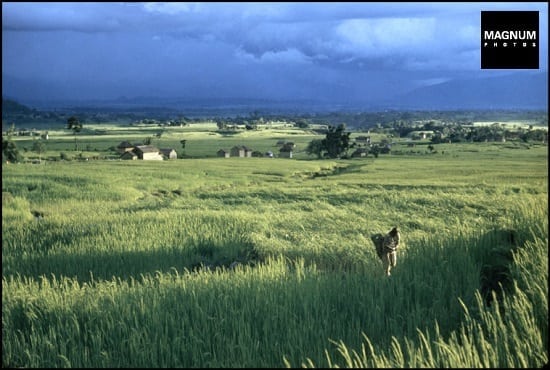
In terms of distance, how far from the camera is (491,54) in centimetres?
525

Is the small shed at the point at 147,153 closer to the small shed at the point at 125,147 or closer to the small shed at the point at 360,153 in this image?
the small shed at the point at 125,147

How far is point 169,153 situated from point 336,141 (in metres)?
19.5

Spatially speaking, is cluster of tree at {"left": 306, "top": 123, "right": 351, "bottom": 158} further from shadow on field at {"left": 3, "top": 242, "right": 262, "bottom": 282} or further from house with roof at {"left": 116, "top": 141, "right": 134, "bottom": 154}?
shadow on field at {"left": 3, "top": 242, "right": 262, "bottom": 282}

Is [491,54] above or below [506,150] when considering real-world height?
above

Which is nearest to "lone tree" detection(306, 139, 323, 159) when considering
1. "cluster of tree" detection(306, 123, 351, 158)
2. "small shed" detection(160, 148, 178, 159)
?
"cluster of tree" detection(306, 123, 351, 158)

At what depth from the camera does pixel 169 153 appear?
2493 inches

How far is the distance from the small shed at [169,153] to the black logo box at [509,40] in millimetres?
57524

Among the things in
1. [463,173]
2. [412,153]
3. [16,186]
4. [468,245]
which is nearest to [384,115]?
[463,173]

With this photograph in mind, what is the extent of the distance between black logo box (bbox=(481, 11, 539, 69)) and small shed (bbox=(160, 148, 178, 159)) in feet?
189

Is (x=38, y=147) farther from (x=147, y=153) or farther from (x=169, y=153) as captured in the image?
(x=169, y=153)

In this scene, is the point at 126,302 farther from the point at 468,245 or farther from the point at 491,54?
the point at 491,54

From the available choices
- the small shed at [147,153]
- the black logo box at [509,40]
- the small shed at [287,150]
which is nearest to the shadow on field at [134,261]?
the black logo box at [509,40]

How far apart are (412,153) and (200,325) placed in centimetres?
4392

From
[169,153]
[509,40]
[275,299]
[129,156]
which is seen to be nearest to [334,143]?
[169,153]
